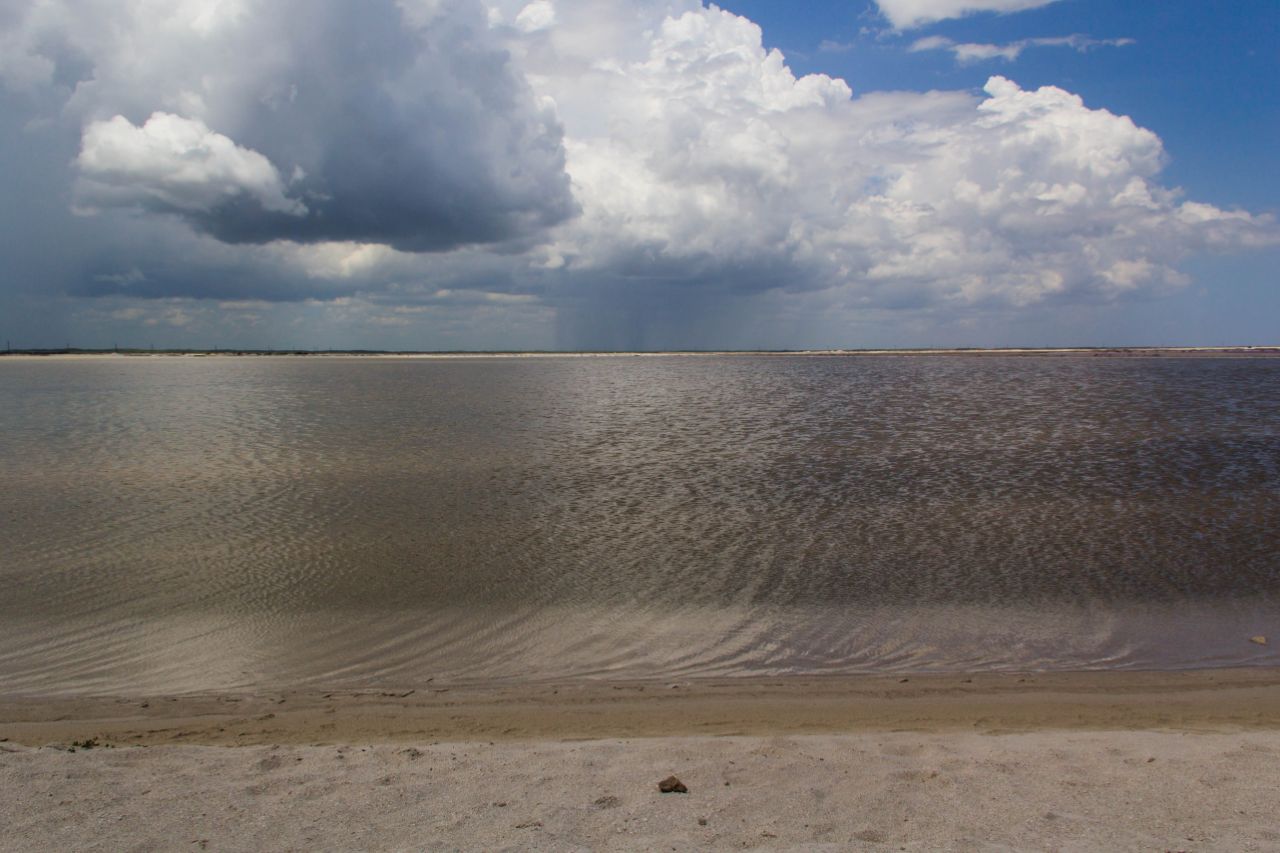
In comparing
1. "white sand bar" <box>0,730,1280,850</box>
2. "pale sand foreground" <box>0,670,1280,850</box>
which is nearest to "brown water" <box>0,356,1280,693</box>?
"pale sand foreground" <box>0,670,1280,850</box>

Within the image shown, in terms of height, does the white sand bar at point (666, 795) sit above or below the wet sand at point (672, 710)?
above

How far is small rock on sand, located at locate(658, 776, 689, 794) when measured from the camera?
6.30 m

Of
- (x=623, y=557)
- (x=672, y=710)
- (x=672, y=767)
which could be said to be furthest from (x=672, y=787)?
(x=623, y=557)

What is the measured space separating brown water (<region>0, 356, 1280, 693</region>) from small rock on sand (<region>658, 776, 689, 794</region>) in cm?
327

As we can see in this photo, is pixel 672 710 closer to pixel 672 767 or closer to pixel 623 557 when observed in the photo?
pixel 672 767

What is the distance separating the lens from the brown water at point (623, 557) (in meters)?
10.4

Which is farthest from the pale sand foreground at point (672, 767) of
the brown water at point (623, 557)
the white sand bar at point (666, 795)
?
the brown water at point (623, 557)

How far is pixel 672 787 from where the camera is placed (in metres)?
6.32

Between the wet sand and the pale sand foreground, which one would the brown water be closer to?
the wet sand

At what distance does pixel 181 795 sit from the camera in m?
6.27

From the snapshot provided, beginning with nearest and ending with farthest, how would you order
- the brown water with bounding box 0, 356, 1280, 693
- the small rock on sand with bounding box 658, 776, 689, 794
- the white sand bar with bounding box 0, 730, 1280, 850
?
the white sand bar with bounding box 0, 730, 1280, 850 < the small rock on sand with bounding box 658, 776, 689, 794 < the brown water with bounding box 0, 356, 1280, 693

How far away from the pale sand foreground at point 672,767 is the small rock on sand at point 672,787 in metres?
0.11

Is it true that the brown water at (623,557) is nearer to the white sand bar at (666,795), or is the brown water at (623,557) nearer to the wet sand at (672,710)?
the wet sand at (672,710)

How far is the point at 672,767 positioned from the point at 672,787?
479 mm
